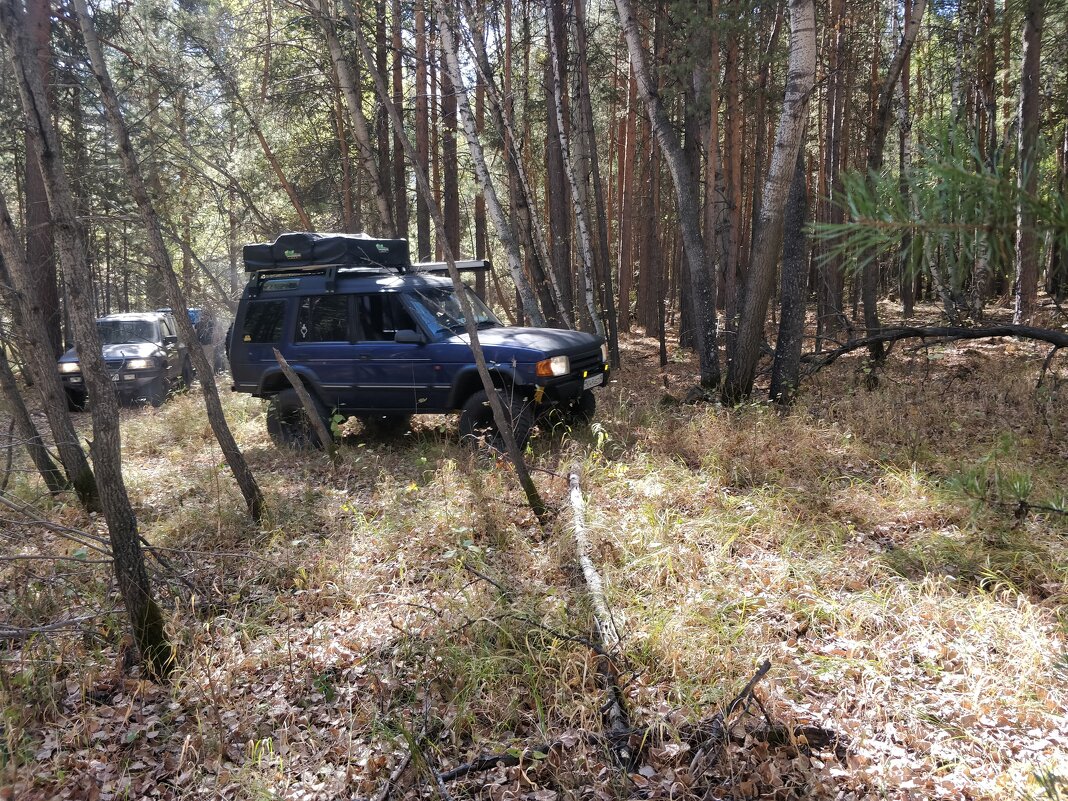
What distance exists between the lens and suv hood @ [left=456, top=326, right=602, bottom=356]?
6.81 meters

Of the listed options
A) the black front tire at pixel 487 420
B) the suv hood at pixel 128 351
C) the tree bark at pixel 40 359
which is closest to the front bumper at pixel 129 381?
the suv hood at pixel 128 351

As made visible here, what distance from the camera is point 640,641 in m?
3.36

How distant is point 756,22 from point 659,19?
6.66ft

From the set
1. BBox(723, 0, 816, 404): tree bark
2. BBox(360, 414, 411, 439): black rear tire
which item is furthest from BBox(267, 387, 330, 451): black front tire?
Answer: BBox(723, 0, 816, 404): tree bark

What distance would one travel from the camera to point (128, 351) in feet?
40.9

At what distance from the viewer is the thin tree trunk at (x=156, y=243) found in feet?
14.3

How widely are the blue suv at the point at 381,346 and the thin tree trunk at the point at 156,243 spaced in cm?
226

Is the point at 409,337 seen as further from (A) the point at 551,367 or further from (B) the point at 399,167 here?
(B) the point at 399,167

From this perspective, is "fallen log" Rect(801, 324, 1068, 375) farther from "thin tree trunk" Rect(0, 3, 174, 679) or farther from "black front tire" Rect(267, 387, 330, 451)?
"black front tire" Rect(267, 387, 330, 451)

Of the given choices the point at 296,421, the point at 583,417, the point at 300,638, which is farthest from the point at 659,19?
the point at 300,638

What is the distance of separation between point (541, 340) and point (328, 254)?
9.92ft

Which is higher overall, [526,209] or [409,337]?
[526,209]

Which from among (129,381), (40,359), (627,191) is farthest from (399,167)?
(40,359)

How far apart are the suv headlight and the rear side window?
3.71m
